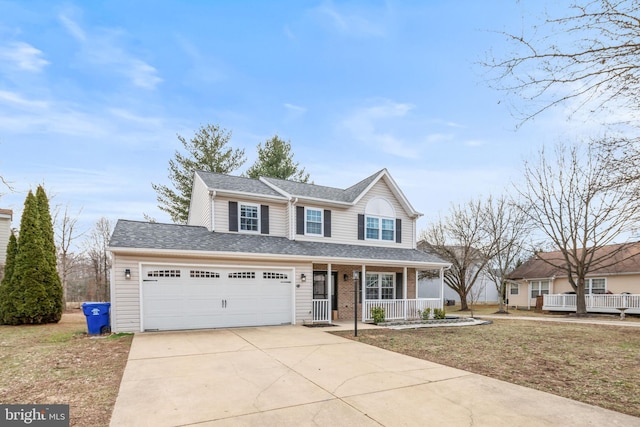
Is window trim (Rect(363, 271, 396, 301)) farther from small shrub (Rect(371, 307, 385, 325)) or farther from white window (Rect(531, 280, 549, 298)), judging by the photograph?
white window (Rect(531, 280, 549, 298))

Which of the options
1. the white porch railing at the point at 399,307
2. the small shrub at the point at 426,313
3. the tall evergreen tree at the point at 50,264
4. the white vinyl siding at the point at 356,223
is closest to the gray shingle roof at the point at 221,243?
the white vinyl siding at the point at 356,223

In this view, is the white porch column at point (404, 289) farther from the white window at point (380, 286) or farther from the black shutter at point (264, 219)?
the black shutter at point (264, 219)

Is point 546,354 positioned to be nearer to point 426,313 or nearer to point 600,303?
point 426,313

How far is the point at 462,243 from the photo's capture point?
2539 centimetres

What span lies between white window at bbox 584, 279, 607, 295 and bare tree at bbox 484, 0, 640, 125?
23674mm

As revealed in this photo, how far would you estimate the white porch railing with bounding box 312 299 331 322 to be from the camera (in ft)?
45.3

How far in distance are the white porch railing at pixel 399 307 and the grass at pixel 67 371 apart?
925 centimetres

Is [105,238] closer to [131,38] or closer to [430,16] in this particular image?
[131,38]

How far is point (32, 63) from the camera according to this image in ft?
34.2

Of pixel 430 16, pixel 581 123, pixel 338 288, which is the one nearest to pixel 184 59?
pixel 430 16

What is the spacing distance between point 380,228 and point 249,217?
656 cm

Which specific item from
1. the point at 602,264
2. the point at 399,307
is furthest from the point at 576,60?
the point at 602,264

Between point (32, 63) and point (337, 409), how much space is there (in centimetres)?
1294

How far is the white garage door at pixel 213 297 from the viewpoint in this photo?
36.3 feet
